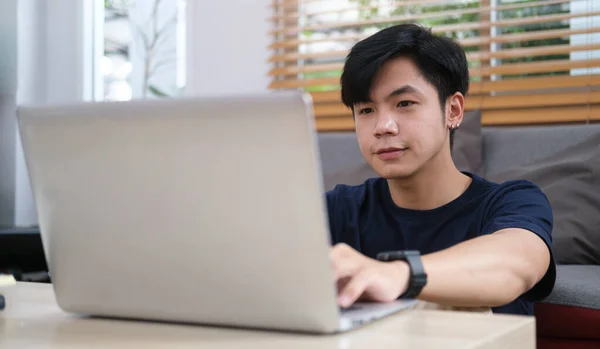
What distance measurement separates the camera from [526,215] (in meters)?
1.48

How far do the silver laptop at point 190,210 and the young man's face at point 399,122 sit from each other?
0.63 m

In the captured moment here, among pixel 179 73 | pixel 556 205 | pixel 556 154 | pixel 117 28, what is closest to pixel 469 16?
pixel 556 154

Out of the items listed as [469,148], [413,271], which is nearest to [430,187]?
[413,271]

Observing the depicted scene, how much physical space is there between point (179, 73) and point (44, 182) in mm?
3041

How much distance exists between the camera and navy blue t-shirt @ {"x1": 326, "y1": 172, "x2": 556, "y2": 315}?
150cm

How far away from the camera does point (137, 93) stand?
403 cm

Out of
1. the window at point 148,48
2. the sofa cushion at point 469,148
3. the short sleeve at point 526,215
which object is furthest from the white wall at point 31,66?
the short sleeve at point 526,215

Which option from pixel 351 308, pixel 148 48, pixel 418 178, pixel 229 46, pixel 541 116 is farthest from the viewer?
pixel 148 48

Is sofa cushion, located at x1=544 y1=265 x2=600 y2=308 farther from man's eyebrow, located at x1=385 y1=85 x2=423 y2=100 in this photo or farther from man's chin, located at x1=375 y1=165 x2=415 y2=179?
man's eyebrow, located at x1=385 y1=85 x2=423 y2=100

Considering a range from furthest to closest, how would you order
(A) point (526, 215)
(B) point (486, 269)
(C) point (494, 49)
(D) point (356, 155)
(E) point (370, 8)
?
(E) point (370, 8)
(C) point (494, 49)
(D) point (356, 155)
(A) point (526, 215)
(B) point (486, 269)

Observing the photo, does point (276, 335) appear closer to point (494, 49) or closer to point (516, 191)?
point (516, 191)

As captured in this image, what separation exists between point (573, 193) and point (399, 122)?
901 millimetres

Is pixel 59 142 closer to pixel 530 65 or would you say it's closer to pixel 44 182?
pixel 44 182

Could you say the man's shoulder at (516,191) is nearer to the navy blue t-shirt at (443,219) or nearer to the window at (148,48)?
the navy blue t-shirt at (443,219)
